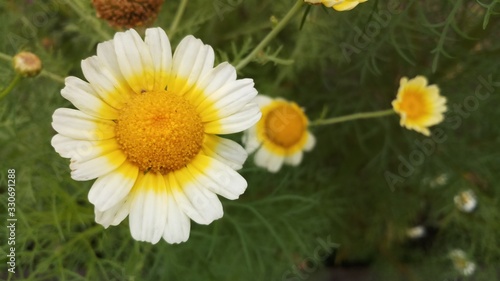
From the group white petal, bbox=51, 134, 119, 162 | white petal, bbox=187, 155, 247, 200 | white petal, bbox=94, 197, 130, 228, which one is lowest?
white petal, bbox=94, 197, 130, 228

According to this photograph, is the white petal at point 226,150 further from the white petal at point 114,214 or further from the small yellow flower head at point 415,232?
the small yellow flower head at point 415,232

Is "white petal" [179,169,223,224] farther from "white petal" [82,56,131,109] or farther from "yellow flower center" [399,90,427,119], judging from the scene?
"yellow flower center" [399,90,427,119]

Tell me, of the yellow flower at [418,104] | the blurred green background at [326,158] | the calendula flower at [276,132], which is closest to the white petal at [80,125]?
the blurred green background at [326,158]

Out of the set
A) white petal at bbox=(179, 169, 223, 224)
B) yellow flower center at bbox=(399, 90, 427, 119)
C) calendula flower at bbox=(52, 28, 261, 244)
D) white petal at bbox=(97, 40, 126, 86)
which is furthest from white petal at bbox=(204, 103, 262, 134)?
yellow flower center at bbox=(399, 90, 427, 119)

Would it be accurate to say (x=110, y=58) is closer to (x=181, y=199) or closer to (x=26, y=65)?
(x=26, y=65)

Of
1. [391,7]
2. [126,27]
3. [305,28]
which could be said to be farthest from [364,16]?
[126,27]

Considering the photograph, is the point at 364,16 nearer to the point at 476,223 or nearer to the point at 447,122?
the point at 447,122
